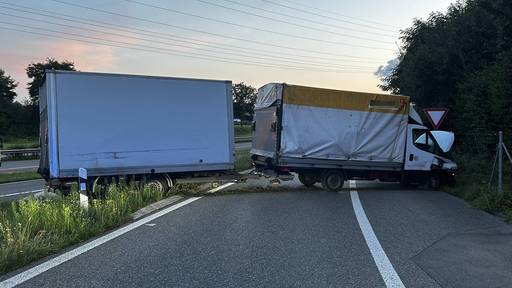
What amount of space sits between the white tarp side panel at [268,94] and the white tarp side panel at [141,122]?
6.62 feet

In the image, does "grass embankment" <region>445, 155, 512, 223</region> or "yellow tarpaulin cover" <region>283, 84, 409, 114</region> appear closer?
"grass embankment" <region>445, 155, 512, 223</region>

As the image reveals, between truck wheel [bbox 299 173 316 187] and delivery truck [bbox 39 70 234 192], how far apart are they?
123 inches

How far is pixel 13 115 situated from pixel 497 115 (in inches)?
2906

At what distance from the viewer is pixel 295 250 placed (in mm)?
7656

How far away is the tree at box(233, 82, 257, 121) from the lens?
116m

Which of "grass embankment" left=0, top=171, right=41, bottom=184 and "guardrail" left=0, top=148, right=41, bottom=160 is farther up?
"guardrail" left=0, top=148, right=41, bottom=160

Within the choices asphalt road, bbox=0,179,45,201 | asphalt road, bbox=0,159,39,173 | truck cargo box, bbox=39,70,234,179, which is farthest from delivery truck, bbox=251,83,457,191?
asphalt road, bbox=0,159,39,173

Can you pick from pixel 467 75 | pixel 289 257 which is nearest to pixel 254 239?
pixel 289 257

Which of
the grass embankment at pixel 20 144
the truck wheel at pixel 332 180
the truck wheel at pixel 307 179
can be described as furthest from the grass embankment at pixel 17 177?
the grass embankment at pixel 20 144

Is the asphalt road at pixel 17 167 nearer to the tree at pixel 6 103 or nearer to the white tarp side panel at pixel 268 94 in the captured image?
the white tarp side panel at pixel 268 94

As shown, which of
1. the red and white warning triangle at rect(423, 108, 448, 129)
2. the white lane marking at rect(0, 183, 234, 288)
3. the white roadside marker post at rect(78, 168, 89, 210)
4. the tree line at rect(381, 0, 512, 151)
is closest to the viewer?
the white lane marking at rect(0, 183, 234, 288)

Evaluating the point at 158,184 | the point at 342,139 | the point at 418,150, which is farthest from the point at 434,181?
the point at 158,184

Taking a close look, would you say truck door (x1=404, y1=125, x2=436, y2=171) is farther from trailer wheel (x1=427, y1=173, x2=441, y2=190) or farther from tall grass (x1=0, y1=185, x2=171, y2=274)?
tall grass (x1=0, y1=185, x2=171, y2=274)

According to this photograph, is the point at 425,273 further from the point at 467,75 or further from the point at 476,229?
the point at 467,75
